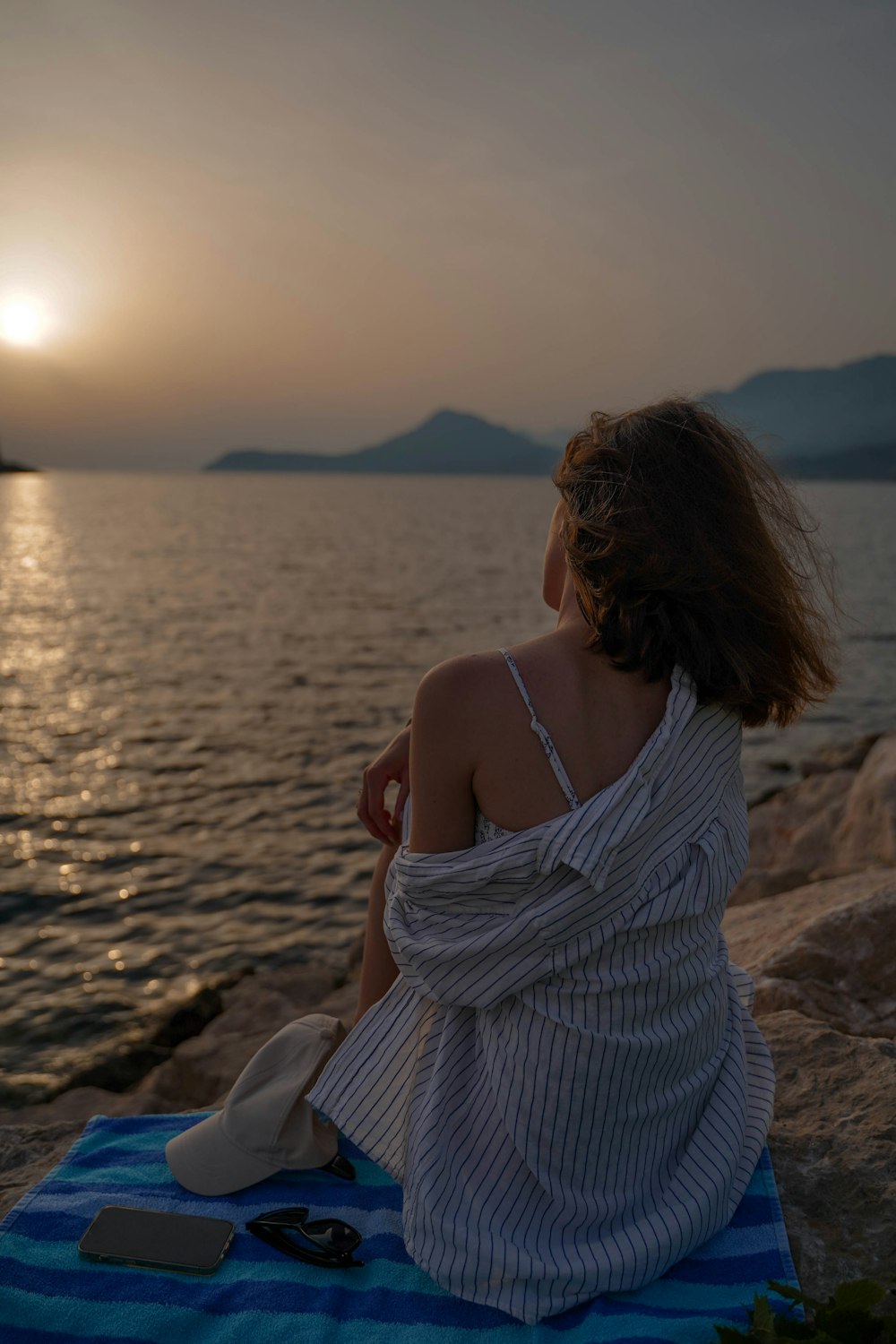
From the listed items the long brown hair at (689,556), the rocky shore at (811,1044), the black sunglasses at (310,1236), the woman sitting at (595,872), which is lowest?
the rocky shore at (811,1044)

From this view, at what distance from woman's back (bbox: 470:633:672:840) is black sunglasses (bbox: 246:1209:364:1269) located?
1087 millimetres

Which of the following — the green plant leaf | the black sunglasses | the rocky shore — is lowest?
the rocky shore

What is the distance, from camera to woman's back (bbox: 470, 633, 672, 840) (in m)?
2.20

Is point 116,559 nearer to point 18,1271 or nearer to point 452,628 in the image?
point 452,628

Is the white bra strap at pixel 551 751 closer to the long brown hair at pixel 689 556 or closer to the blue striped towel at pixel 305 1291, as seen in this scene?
the long brown hair at pixel 689 556

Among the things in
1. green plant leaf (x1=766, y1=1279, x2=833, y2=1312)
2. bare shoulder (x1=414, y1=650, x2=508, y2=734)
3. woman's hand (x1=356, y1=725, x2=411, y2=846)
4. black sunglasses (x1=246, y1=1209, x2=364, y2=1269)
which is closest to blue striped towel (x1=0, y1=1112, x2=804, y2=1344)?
black sunglasses (x1=246, y1=1209, x2=364, y2=1269)

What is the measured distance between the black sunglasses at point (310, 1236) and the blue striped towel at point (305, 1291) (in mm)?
25

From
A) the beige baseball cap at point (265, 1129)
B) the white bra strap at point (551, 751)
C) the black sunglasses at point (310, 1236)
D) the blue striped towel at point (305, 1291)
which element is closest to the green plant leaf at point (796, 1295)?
the blue striped towel at point (305, 1291)

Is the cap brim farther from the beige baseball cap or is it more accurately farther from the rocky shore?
the rocky shore

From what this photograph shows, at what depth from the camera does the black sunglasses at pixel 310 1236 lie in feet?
7.73

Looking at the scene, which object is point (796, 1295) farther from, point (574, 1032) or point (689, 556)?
point (689, 556)

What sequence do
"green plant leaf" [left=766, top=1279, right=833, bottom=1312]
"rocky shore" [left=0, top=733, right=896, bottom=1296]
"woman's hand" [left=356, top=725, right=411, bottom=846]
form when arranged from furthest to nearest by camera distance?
1. "woman's hand" [left=356, top=725, right=411, bottom=846]
2. "rocky shore" [left=0, top=733, right=896, bottom=1296]
3. "green plant leaf" [left=766, top=1279, right=833, bottom=1312]

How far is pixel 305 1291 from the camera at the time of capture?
2.28m

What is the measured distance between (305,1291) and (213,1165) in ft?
1.53
